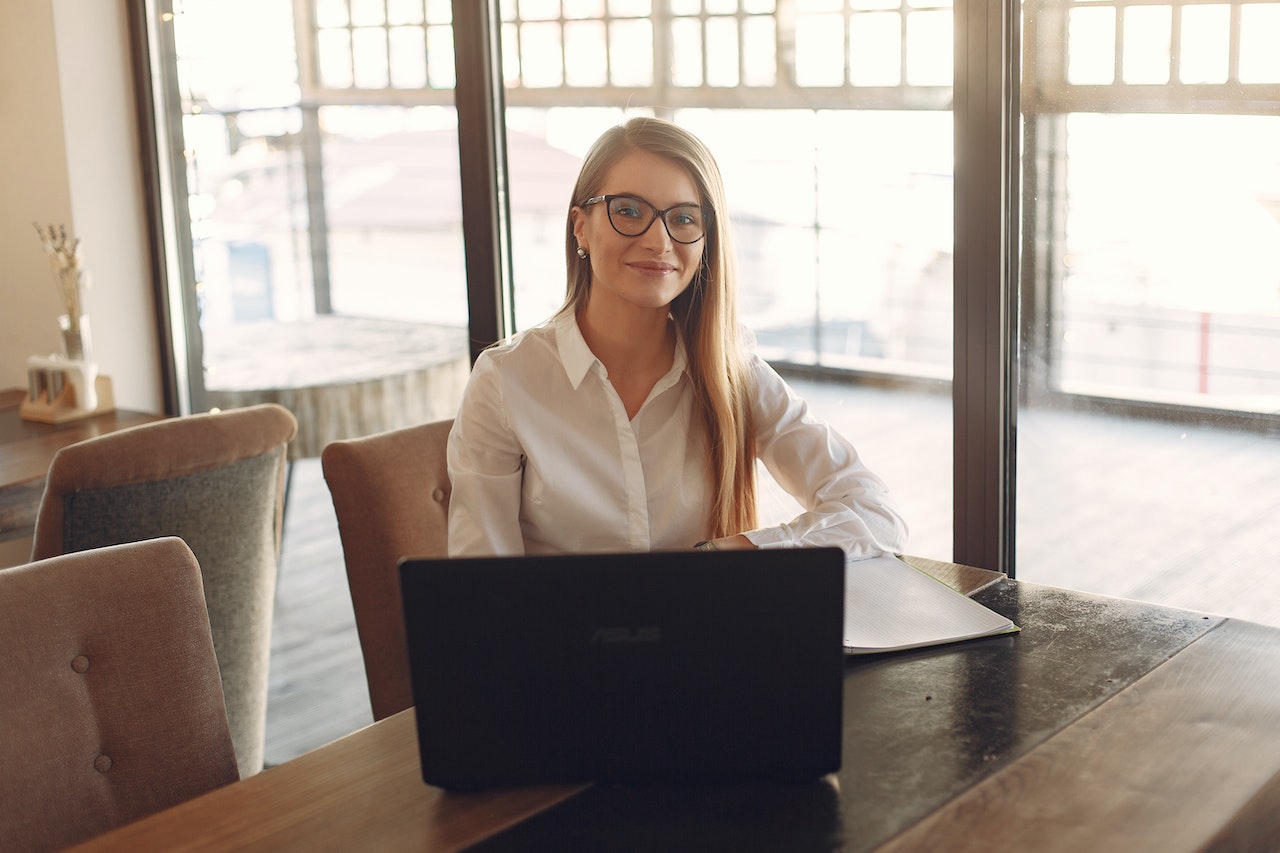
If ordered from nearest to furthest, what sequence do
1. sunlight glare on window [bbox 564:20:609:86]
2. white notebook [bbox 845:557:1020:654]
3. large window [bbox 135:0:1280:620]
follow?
white notebook [bbox 845:557:1020:654] → large window [bbox 135:0:1280:620] → sunlight glare on window [bbox 564:20:609:86]

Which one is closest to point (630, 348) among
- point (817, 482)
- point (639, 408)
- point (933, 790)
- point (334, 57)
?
point (639, 408)

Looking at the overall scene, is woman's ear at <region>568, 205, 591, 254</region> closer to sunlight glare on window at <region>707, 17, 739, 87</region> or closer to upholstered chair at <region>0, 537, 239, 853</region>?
sunlight glare on window at <region>707, 17, 739, 87</region>

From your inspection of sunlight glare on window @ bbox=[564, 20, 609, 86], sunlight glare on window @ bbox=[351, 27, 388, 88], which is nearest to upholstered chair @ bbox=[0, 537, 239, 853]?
sunlight glare on window @ bbox=[564, 20, 609, 86]

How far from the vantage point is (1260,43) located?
5.45 ft

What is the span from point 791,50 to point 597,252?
56 cm

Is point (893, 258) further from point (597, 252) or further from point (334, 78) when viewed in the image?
point (334, 78)

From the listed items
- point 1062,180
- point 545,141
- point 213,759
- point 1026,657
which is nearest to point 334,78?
point 545,141

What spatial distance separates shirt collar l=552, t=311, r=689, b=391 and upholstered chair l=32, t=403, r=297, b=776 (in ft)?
2.18

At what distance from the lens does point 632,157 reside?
1.80m

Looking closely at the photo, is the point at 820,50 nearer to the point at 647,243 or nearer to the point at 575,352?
the point at 647,243

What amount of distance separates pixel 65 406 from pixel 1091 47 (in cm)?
239

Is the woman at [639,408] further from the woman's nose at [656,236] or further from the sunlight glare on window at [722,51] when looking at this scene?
the sunlight glare on window at [722,51]

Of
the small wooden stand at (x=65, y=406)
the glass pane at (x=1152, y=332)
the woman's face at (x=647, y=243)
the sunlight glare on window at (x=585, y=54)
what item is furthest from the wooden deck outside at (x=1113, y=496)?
the small wooden stand at (x=65, y=406)

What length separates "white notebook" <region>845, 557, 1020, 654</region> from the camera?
1.45 meters
